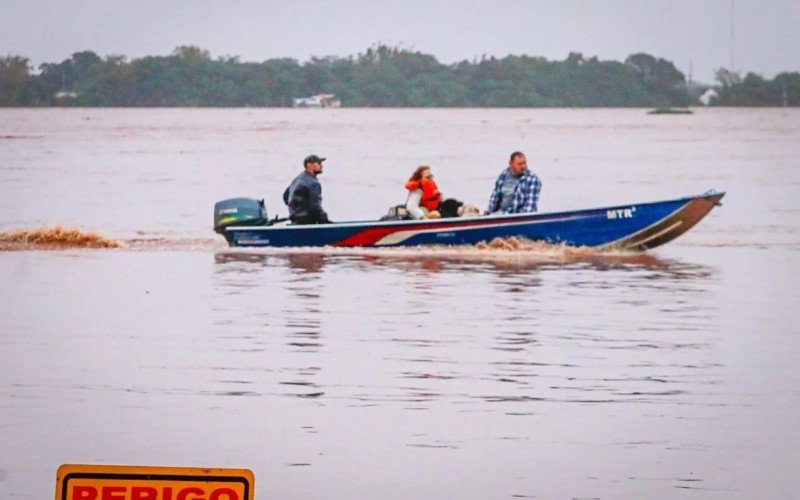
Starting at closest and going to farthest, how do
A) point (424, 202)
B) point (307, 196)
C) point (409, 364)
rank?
point (409, 364) → point (307, 196) → point (424, 202)

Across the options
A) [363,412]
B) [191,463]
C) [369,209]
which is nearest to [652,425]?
[363,412]

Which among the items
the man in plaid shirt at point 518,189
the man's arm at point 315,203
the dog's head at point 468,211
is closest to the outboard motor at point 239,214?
the man's arm at point 315,203

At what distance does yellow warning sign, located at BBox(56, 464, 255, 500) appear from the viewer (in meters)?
3.71

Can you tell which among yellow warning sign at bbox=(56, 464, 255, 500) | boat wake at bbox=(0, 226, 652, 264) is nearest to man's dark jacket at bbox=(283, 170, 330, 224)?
boat wake at bbox=(0, 226, 652, 264)

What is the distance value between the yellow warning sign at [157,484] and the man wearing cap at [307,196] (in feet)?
44.8

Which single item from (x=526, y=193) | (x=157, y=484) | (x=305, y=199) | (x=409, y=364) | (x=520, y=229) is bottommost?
(x=409, y=364)

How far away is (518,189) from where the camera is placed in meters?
17.5

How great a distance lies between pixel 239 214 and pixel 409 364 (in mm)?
7751

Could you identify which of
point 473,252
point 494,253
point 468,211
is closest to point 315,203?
point 468,211

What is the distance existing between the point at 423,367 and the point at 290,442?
2.66 m

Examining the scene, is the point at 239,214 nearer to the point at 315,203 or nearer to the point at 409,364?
the point at 315,203

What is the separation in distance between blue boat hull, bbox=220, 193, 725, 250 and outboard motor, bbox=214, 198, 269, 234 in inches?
3.4

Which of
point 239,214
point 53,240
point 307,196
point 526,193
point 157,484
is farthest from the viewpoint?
point 53,240

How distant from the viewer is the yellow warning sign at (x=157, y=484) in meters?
3.71
